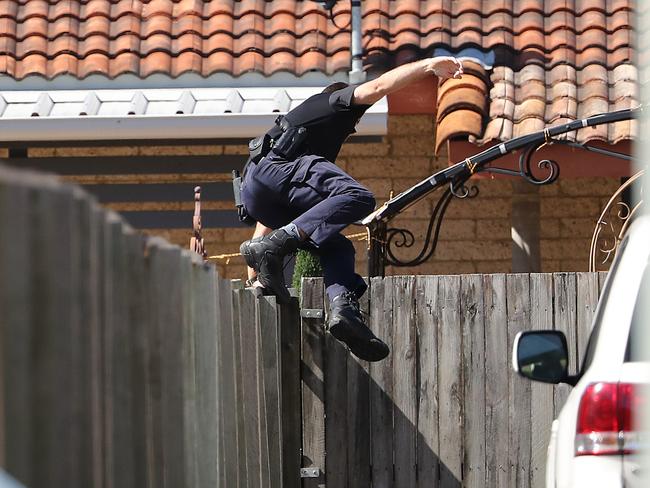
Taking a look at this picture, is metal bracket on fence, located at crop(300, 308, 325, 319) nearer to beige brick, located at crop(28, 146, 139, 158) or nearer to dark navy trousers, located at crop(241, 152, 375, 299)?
dark navy trousers, located at crop(241, 152, 375, 299)

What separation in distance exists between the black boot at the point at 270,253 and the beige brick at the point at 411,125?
525 centimetres

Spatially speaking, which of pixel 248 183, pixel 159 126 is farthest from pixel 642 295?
pixel 159 126

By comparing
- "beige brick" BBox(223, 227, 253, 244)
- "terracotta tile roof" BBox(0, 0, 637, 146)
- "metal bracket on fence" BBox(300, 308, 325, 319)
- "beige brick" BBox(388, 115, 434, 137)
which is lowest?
"metal bracket on fence" BBox(300, 308, 325, 319)

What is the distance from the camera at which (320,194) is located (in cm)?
618

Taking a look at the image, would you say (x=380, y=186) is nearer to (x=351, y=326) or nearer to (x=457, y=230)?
(x=457, y=230)

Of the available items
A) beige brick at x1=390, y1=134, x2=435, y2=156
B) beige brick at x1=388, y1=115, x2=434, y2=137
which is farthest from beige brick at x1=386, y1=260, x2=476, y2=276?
beige brick at x1=388, y1=115, x2=434, y2=137

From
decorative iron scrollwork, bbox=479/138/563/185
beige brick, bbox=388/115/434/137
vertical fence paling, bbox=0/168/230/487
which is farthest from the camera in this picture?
beige brick, bbox=388/115/434/137

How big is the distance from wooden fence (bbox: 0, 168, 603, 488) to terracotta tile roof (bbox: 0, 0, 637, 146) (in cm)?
327

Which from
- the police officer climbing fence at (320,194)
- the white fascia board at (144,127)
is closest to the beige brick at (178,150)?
the white fascia board at (144,127)

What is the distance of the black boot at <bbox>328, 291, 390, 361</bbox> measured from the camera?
244 inches

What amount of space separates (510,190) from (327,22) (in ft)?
6.48

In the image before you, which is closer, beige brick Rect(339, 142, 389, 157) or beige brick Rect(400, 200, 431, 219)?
beige brick Rect(339, 142, 389, 157)

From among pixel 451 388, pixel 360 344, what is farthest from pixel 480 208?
pixel 360 344

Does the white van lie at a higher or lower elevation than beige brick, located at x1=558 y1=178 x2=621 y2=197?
lower
